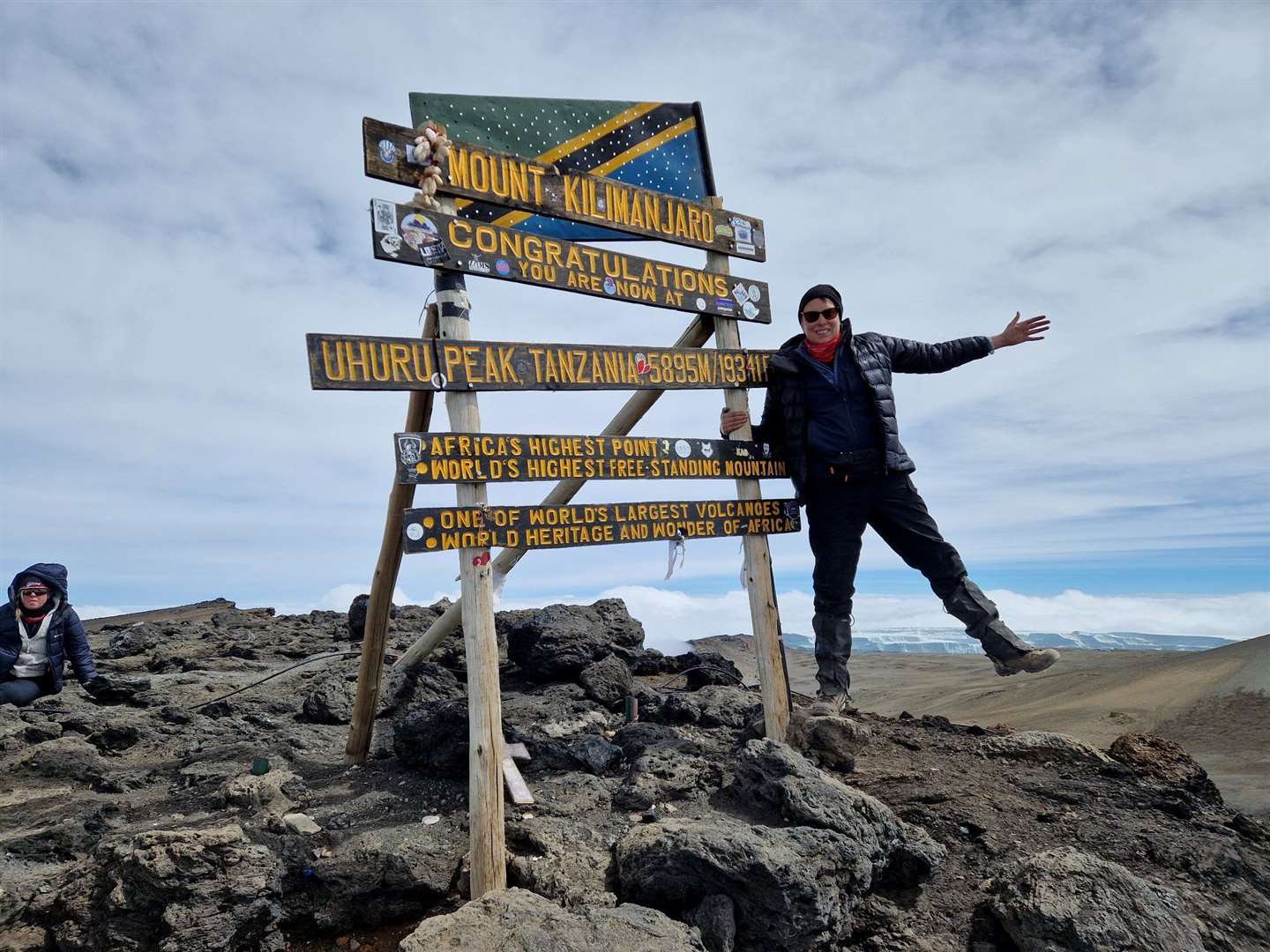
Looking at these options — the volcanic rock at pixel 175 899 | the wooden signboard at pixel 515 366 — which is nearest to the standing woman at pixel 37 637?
the volcanic rock at pixel 175 899

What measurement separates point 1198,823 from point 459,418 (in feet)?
15.5

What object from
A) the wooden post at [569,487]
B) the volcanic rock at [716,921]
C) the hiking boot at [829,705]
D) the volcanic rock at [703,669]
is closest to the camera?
the volcanic rock at [716,921]

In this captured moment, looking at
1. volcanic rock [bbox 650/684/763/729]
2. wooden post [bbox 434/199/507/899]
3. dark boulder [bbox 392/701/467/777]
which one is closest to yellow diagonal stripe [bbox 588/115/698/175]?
wooden post [bbox 434/199/507/899]

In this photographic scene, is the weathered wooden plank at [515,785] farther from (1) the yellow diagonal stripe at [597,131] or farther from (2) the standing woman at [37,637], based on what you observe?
(2) the standing woman at [37,637]

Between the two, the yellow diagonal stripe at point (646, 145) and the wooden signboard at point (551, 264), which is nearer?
the wooden signboard at point (551, 264)

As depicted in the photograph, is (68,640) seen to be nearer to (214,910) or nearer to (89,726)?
(89,726)

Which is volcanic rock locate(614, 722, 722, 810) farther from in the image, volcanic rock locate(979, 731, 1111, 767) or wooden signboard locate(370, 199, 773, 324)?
wooden signboard locate(370, 199, 773, 324)

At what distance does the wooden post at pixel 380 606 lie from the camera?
509 cm

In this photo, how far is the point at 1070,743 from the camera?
556 centimetres

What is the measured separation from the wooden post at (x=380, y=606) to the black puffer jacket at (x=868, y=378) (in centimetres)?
245

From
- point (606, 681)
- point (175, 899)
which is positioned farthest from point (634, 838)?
point (606, 681)

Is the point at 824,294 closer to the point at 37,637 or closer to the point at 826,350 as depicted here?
the point at 826,350

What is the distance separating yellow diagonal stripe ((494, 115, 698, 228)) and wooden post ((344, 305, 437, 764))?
1279 mm

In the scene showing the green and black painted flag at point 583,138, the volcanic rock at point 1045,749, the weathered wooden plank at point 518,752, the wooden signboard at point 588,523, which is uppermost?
the green and black painted flag at point 583,138
